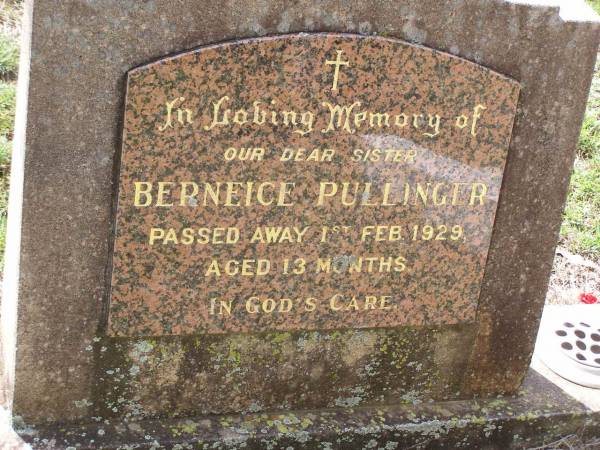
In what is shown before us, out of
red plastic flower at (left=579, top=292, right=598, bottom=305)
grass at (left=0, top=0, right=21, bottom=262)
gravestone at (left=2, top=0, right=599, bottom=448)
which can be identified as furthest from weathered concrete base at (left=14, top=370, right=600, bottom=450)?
grass at (left=0, top=0, right=21, bottom=262)

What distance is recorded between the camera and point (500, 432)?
3.05 m

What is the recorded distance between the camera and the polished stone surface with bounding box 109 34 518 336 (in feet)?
7.91

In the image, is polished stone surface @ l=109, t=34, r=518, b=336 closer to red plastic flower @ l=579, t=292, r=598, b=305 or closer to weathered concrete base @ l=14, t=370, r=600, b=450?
weathered concrete base @ l=14, t=370, r=600, b=450

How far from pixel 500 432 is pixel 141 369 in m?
1.22

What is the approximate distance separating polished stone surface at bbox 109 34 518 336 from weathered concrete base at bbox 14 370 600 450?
0.31 meters

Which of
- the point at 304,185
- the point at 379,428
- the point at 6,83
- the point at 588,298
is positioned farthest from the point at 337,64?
the point at 6,83

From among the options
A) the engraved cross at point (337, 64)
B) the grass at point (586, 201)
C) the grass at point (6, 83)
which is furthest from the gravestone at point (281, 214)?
the grass at point (586, 201)

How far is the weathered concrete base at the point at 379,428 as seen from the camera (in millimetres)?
2684

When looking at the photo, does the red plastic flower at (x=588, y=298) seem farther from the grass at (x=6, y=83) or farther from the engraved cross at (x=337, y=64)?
the grass at (x=6, y=83)

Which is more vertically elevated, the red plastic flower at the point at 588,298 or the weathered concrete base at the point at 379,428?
the red plastic flower at the point at 588,298

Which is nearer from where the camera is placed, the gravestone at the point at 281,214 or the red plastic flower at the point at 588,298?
the gravestone at the point at 281,214

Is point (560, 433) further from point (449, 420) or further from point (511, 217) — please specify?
point (511, 217)

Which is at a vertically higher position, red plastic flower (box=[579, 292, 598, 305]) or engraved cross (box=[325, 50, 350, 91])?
engraved cross (box=[325, 50, 350, 91])

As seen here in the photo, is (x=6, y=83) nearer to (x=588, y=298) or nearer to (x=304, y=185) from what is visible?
(x=304, y=185)
